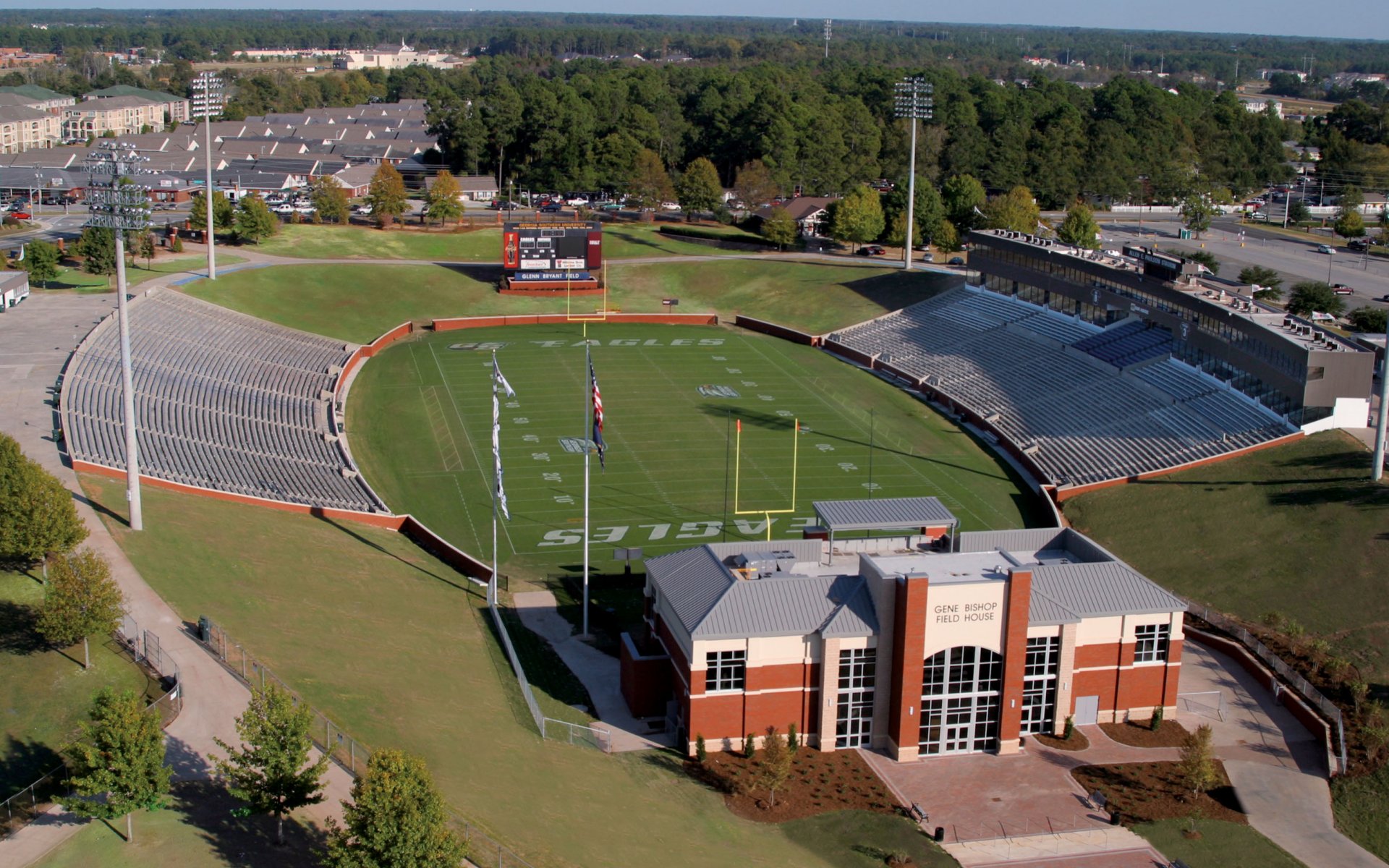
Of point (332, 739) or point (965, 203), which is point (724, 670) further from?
point (965, 203)

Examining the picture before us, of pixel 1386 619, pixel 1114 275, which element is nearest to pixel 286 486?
pixel 1386 619

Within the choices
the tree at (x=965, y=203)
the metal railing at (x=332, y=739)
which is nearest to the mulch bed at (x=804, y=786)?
the metal railing at (x=332, y=739)

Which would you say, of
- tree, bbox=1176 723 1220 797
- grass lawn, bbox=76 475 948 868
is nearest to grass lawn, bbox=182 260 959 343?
grass lawn, bbox=76 475 948 868

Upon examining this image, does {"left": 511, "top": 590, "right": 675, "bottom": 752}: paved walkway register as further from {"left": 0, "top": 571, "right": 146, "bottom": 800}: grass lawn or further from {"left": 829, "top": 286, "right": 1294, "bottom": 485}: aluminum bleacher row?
{"left": 829, "top": 286, "right": 1294, "bottom": 485}: aluminum bleacher row

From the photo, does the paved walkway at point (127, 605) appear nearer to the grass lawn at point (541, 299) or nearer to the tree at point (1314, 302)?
the grass lawn at point (541, 299)

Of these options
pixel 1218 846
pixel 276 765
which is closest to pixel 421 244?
pixel 276 765

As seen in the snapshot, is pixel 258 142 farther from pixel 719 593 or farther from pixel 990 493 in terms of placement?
pixel 719 593
